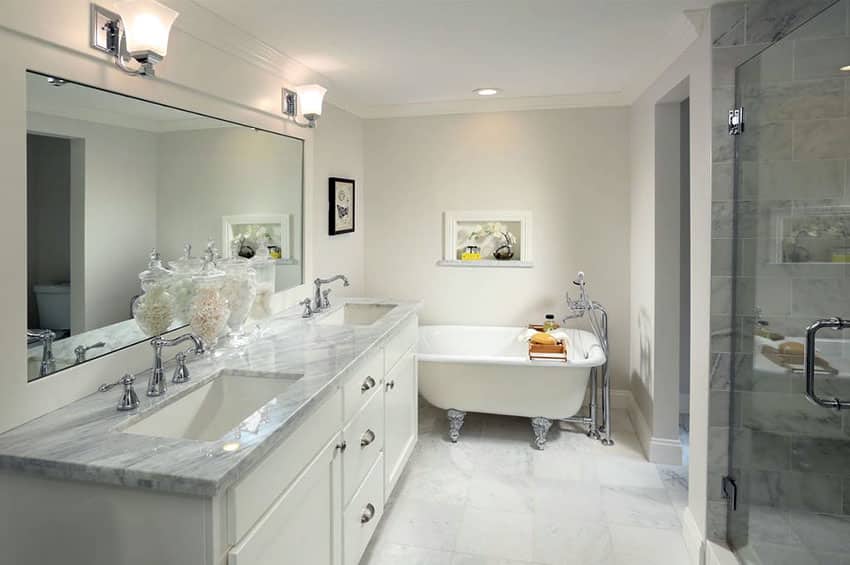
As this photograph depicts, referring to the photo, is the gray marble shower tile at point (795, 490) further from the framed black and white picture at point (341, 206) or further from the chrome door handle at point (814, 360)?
the framed black and white picture at point (341, 206)

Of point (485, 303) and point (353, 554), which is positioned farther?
point (485, 303)

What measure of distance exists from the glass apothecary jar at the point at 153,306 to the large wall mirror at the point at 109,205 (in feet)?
0.05

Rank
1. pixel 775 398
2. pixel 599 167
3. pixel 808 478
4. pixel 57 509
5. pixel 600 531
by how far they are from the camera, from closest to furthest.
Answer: pixel 57 509
pixel 808 478
pixel 775 398
pixel 600 531
pixel 599 167

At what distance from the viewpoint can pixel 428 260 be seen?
435 centimetres

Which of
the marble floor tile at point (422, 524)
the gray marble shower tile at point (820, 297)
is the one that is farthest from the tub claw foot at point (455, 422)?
the gray marble shower tile at point (820, 297)

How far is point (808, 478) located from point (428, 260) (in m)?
2.91

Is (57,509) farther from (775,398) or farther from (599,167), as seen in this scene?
(599,167)

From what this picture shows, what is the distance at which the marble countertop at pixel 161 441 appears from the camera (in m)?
1.17

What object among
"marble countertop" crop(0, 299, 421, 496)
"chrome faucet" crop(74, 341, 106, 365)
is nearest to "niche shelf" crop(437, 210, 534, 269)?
"marble countertop" crop(0, 299, 421, 496)

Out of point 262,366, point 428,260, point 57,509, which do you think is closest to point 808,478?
point 262,366

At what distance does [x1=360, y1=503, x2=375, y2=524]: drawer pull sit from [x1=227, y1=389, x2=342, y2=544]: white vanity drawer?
54 centimetres

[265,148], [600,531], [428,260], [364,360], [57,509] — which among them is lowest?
[600,531]

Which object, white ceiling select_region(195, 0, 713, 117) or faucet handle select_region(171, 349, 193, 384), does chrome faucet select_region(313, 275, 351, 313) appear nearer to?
white ceiling select_region(195, 0, 713, 117)

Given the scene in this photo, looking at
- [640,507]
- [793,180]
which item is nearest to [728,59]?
[793,180]
